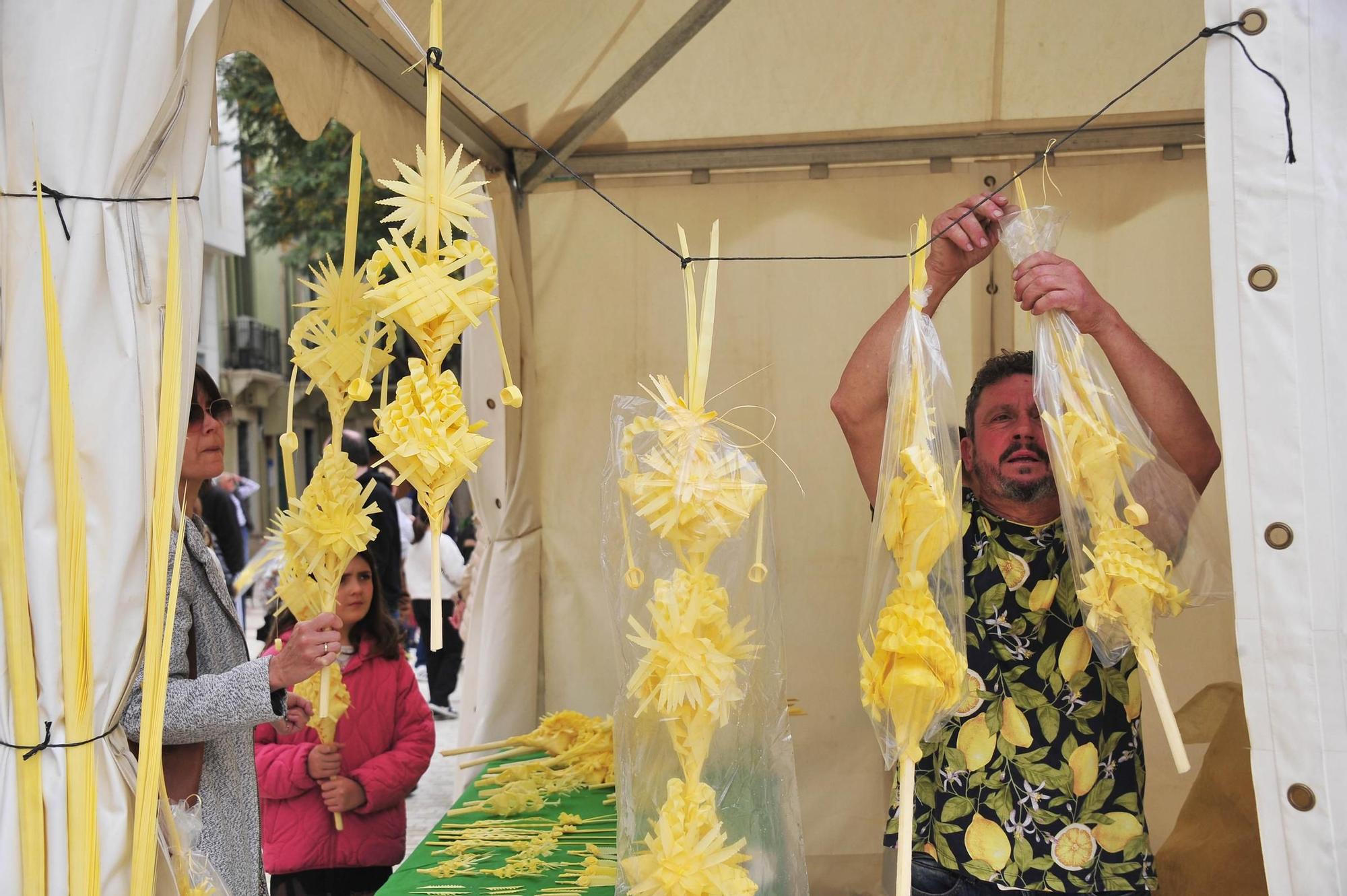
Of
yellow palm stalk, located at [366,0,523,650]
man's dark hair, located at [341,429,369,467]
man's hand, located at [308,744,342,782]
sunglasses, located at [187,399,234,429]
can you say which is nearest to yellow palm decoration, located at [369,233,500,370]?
yellow palm stalk, located at [366,0,523,650]

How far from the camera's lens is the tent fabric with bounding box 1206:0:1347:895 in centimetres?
158

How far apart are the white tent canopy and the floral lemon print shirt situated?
2.85 feet

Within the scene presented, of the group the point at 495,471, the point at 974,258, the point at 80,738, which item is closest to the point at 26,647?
the point at 80,738

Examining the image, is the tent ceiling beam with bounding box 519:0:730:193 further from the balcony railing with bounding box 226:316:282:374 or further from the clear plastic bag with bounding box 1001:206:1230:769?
the balcony railing with bounding box 226:316:282:374

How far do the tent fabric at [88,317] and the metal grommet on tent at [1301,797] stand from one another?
68.1 inches

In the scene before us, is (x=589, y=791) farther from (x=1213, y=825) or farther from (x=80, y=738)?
(x=80, y=738)

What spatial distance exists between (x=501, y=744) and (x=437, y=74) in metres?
2.48

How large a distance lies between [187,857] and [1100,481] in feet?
5.51

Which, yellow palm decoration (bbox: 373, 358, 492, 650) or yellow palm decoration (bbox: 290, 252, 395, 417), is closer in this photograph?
yellow palm decoration (bbox: 373, 358, 492, 650)

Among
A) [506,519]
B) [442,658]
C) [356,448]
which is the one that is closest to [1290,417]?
[506,519]

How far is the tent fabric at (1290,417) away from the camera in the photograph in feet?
5.19

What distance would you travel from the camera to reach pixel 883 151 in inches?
149

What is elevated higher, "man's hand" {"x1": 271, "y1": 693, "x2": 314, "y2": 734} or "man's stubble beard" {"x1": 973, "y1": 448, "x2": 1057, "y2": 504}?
"man's stubble beard" {"x1": 973, "y1": 448, "x2": 1057, "y2": 504}

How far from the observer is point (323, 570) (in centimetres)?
227
